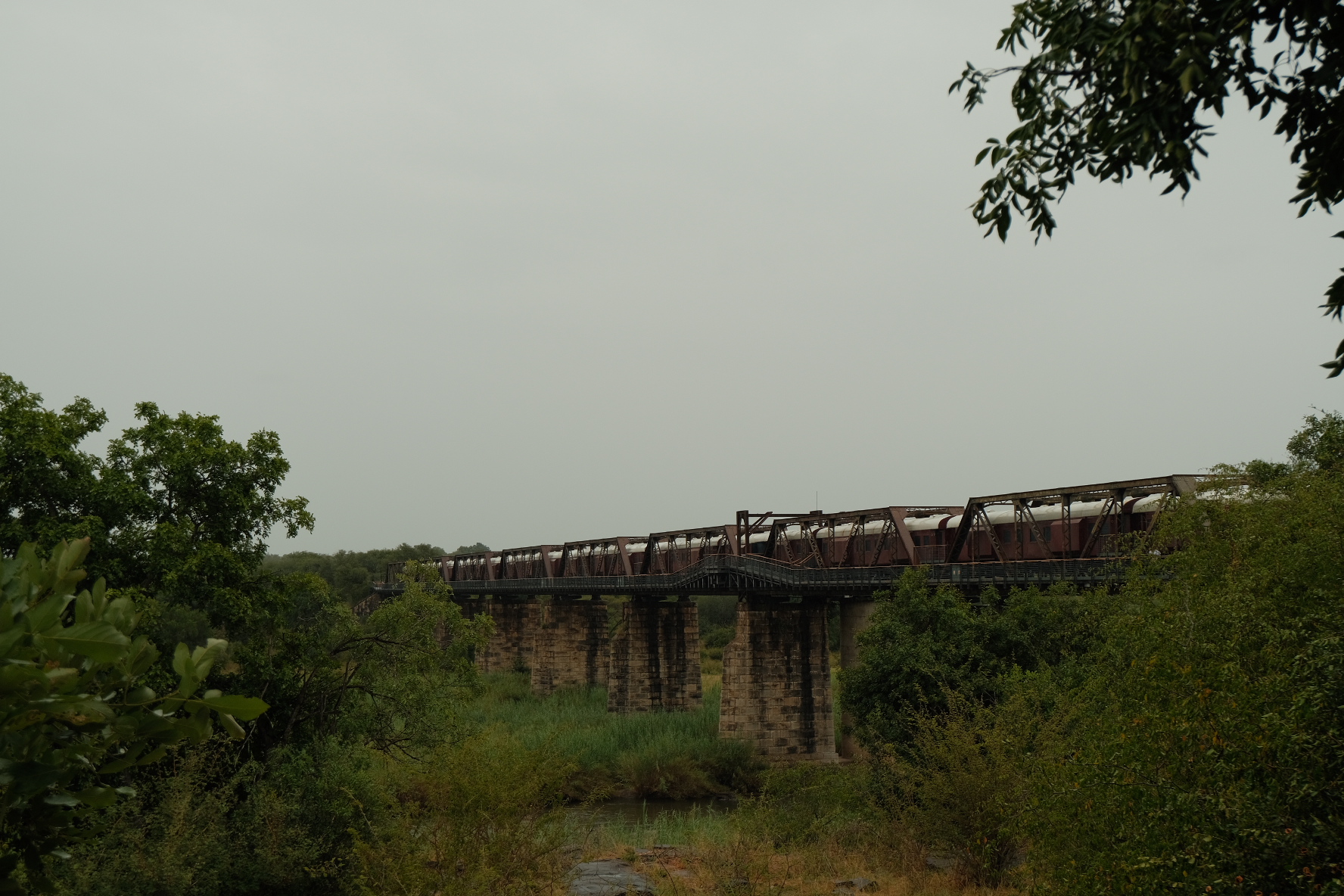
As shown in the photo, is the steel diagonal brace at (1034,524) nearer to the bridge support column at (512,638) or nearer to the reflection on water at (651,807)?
the reflection on water at (651,807)

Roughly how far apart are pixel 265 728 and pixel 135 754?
63.7ft

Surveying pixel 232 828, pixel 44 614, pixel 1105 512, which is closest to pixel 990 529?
pixel 1105 512

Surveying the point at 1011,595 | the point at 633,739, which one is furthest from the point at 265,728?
the point at 633,739

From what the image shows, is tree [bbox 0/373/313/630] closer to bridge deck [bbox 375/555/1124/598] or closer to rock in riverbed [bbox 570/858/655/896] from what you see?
rock in riverbed [bbox 570/858/655/896]

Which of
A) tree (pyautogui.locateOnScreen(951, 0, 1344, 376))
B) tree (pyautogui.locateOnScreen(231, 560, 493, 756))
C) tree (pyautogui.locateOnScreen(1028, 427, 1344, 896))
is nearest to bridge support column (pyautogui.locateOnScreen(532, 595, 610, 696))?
tree (pyautogui.locateOnScreen(231, 560, 493, 756))

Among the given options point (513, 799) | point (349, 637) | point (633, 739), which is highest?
point (349, 637)

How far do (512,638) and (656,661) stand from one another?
26334 mm

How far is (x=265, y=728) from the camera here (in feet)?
69.4

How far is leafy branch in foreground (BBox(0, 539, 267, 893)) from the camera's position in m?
2.78

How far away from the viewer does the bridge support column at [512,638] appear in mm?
73250

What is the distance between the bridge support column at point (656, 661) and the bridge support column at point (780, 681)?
8311mm

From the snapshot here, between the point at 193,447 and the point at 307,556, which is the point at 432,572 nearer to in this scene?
the point at 193,447

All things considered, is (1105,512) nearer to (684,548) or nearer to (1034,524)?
(1034,524)

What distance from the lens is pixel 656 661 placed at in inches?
1993
